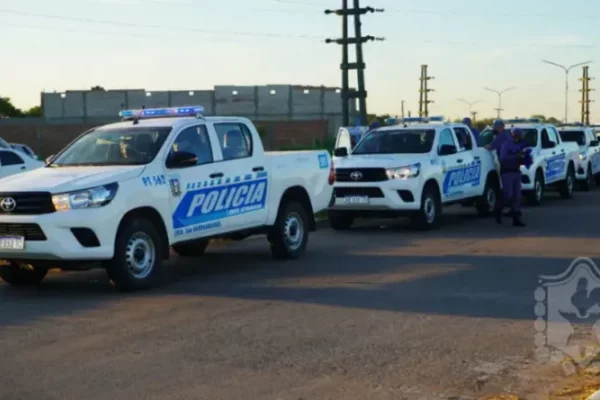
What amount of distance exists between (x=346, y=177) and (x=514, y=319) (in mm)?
8421

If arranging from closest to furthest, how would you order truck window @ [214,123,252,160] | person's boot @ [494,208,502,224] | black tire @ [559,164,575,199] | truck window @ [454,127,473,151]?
truck window @ [214,123,252,160]
person's boot @ [494,208,502,224]
truck window @ [454,127,473,151]
black tire @ [559,164,575,199]

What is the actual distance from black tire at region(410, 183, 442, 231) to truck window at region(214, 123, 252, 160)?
5013mm

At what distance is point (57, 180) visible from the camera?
10.5 metres

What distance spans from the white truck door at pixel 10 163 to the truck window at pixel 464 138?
36.7 ft

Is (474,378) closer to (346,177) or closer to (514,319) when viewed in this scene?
(514,319)

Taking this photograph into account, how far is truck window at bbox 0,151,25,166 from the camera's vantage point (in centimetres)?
2442

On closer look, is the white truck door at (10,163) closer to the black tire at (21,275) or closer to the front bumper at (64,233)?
the black tire at (21,275)

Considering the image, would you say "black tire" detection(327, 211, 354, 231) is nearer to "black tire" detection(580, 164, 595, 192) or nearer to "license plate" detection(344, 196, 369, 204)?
"license plate" detection(344, 196, 369, 204)

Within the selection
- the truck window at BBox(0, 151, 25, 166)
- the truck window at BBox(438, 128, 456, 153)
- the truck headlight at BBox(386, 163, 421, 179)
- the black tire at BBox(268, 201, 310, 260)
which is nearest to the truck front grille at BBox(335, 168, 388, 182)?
the truck headlight at BBox(386, 163, 421, 179)

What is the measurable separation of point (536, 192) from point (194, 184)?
1298 cm

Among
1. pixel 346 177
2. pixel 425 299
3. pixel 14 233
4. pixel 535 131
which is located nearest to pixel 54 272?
pixel 14 233

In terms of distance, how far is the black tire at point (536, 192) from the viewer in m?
22.6

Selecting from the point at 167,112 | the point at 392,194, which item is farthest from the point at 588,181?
the point at 167,112

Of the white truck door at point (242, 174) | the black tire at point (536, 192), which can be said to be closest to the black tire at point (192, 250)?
the white truck door at point (242, 174)
